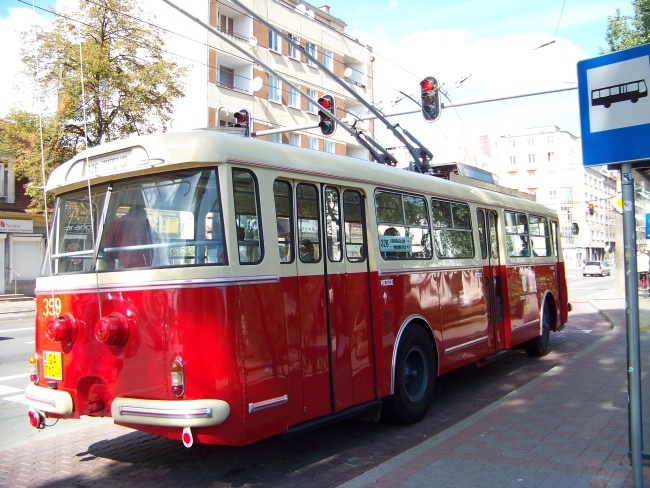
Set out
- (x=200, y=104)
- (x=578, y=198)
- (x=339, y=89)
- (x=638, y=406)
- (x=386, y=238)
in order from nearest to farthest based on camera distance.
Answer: (x=638, y=406), (x=386, y=238), (x=200, y=104), (x=339, y=89), (x=578, y=198)

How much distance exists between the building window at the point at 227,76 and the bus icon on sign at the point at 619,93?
2821cm

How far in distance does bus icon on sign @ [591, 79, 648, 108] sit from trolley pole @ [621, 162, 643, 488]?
47 centimetres

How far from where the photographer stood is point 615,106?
13.7 ft

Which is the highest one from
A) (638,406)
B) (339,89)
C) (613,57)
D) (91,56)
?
(339,89)

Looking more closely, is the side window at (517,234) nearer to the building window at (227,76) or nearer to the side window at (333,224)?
the side window at (333,224)

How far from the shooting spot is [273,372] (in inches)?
188

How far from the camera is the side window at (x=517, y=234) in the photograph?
385 inches

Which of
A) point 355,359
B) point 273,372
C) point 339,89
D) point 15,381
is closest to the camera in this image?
point 273,372

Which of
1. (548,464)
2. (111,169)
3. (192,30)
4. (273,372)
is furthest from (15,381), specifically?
(192,30)

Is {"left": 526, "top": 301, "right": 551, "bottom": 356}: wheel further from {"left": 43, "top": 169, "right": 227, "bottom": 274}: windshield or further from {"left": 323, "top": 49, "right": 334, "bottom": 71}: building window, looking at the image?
{"left": 323, "top": 49, "right": 334, "bottom": 71}: building window

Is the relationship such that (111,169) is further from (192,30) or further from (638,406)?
(192,30)

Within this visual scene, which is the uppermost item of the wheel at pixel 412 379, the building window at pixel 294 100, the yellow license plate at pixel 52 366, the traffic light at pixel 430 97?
the building window at pixel 294 100

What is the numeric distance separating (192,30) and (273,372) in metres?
28.4

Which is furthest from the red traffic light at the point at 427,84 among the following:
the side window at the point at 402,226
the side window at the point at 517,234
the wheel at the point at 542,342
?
the side window at the point at 402,226
